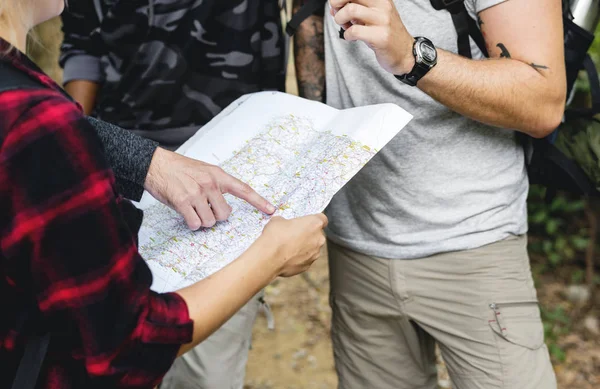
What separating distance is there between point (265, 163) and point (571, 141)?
2.93 ft

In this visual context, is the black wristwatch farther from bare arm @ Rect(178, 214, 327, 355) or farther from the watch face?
bare arm @ Rect(178, 214, 327, 355)

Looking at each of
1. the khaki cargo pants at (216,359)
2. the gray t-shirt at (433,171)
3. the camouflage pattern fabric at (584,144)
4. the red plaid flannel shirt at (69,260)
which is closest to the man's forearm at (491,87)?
the gray t-shirt at (433,171)

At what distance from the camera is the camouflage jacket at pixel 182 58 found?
1.96 meters

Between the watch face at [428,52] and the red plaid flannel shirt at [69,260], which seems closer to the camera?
the red plaid flannel shirt at [69,260]

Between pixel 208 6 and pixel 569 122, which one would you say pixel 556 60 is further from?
pixel 208 6

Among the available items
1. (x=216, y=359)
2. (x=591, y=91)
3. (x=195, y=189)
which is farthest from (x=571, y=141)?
(x=216, y=359)

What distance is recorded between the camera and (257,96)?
5.84 feet

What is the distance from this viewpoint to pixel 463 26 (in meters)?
1.59

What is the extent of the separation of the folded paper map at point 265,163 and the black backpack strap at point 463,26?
32 cm

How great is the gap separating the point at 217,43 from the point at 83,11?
548 mm

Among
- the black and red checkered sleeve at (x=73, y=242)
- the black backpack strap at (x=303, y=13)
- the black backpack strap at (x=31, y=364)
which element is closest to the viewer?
the black and red checkered sleeve at (x=73, y=242)

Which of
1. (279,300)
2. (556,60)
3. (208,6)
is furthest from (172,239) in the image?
(279,300)

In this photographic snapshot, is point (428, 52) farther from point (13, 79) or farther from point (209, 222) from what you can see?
point (13, 79)

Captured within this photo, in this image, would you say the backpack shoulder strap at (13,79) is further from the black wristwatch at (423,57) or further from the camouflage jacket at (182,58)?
the camouflage jacket at (182,58)
